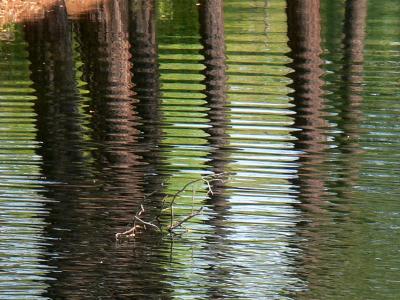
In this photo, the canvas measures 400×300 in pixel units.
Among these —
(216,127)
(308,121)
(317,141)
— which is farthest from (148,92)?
(317,141)

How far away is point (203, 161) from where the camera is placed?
14.5 meters

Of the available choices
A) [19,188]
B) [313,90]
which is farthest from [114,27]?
[19,188]

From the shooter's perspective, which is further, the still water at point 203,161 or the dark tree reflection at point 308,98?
the dark tree reflection at point 308,98

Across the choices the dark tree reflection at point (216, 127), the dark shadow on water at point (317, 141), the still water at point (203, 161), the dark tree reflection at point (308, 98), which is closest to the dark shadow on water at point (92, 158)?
the still water at point (203, 161)

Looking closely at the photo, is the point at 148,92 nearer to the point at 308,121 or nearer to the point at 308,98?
the point at 308,98

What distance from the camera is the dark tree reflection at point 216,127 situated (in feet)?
33.4

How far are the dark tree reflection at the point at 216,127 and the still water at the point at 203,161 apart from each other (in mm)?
30

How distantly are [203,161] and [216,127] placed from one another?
172cm

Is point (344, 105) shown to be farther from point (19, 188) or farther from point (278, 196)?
point (19, 188)

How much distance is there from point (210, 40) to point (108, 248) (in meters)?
14.0

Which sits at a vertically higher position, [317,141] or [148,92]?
[148,92]

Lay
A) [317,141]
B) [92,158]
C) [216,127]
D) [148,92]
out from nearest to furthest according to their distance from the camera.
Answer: [92,158]
[317,141]
[216,127]
[148,92]

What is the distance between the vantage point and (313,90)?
1869 cm

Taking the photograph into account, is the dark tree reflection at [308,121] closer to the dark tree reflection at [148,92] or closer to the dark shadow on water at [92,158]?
the dark shadow on water at [92,158]
